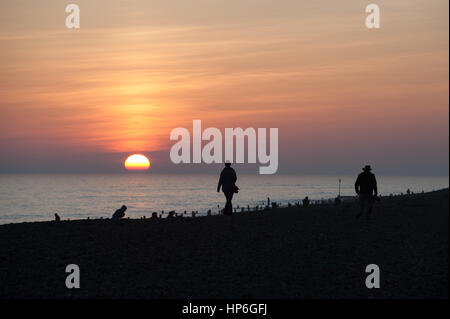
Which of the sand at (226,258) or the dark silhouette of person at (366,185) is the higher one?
the dark silhouette of person at (366,185)

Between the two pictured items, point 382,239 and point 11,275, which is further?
point 382,239

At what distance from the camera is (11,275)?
1495cm

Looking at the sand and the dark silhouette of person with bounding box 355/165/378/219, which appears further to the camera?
the dark silhouette of person with bounding box 355/165/378/219

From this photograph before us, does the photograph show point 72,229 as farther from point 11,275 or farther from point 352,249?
point 352,249

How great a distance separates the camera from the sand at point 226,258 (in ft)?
44.2

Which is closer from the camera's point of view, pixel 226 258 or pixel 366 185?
pixel 226 258

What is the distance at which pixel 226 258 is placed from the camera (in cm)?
1659

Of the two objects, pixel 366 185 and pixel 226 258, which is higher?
pixel 366 185

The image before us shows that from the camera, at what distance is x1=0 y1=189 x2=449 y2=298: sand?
13.5 m

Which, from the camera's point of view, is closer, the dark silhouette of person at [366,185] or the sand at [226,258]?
the sand at [226,258]

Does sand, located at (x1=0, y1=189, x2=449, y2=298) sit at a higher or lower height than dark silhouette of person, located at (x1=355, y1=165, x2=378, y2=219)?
lower
